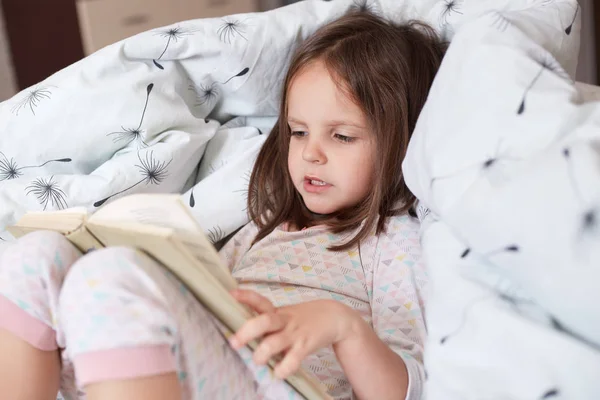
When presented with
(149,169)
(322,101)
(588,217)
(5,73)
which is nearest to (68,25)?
(5,73)

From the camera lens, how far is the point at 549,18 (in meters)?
0.84

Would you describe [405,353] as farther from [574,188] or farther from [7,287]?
[7,287]

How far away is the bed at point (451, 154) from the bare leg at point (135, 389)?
25 centimetres

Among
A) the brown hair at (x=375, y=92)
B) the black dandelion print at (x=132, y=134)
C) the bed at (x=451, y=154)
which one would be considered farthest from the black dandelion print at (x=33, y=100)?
the brown hair at (x=375, y=92)

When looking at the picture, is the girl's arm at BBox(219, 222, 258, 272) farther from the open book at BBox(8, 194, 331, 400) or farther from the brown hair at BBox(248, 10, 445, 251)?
the open book at BBox(8, 194, 331, 400)

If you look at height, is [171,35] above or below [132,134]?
above

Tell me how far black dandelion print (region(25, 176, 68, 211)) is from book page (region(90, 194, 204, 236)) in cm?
42

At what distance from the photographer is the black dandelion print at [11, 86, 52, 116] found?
1.03 m

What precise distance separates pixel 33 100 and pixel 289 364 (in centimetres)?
65

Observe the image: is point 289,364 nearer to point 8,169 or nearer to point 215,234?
point 215,234

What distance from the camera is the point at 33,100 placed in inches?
40.5

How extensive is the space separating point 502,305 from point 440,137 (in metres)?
0.19

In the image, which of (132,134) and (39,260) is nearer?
(39,260)

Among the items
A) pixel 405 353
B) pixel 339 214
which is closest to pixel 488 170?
pixel 405 353
